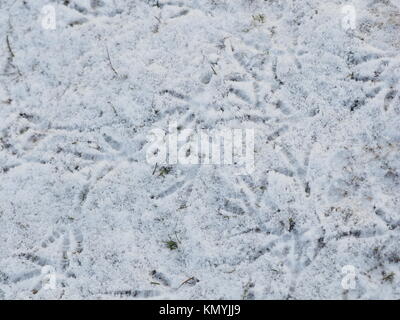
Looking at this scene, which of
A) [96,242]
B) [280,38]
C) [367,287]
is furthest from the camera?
[280,38]

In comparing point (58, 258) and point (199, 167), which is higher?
point (199, 167)

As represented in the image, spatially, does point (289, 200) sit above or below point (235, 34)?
below

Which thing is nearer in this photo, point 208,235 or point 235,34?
point 208,235

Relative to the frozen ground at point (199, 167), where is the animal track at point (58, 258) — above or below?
below

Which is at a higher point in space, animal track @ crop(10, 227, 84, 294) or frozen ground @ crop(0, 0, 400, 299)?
frozen ground @ crop(0, 0, 400, 299)

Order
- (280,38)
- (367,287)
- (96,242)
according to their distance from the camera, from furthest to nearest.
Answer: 1. (280,38)
2. (96,242)
3. (367,287)
